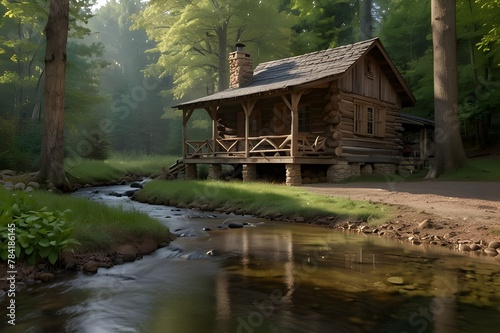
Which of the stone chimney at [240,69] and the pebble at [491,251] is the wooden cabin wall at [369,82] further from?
the pebble at [491,251]

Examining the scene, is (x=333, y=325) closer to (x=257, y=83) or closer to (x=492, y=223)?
(x=492, y=223)

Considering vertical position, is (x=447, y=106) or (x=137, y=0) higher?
(x=137, y=0)

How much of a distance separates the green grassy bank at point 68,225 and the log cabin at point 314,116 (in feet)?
29.8

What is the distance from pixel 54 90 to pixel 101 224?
8.93 metres

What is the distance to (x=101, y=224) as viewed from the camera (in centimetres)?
777

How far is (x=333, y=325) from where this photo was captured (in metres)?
4.31

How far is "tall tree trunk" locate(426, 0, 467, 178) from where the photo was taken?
655 inches

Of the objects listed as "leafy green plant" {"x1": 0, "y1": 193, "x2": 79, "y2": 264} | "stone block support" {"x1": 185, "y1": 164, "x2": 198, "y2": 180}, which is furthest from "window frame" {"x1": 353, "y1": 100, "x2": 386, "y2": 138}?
"leafy green plant" {"x1": 0, "y1": 193, "x2": 79, "y2": 264}

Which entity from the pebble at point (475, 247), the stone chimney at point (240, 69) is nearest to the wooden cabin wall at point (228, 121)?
the stone chimney at point (240, 69)

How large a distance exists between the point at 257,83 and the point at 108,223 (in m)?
14.1

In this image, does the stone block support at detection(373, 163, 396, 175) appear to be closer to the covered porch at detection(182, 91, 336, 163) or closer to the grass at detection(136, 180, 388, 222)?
the covered porch at detection(182, 91, 336, 163)

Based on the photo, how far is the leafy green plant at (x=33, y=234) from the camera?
5.68 meters

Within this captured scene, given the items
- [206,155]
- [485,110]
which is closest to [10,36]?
[206,155]

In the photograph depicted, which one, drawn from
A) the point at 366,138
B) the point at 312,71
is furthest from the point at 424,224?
the point at 366,138
